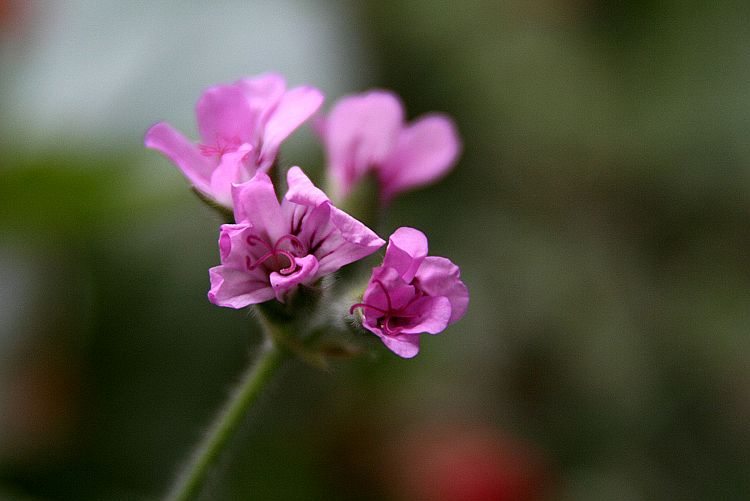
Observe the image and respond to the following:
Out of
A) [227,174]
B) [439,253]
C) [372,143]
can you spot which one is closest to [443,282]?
[227,174]

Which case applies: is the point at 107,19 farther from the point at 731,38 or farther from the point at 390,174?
the point at 731,38

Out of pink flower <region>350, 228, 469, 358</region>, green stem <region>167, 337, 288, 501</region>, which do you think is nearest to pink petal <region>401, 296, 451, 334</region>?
pink flower <region>350, 228, 469, 358</region>

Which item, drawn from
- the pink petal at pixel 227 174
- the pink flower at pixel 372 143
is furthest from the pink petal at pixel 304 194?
the pink flower at pixel 372 143

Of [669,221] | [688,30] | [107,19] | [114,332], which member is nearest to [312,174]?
[114,332]

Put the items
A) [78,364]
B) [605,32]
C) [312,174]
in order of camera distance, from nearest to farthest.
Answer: [78,364], [312,174], [605,32]

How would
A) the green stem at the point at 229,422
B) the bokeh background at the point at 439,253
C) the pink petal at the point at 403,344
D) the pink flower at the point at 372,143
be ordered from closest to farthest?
the pink petal at the point at 403,344 → the green stem at the point at 229,422 → the pink flower at the point at 372,143 → the bokeh background at the point at 439,253

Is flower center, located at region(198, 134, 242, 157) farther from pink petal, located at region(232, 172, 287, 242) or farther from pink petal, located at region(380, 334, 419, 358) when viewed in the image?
pink petal, located at region(380, 334, 419, 358)

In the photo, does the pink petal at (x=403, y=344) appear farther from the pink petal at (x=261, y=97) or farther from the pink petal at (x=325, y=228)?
the pink petal at (x=261, y=97)
